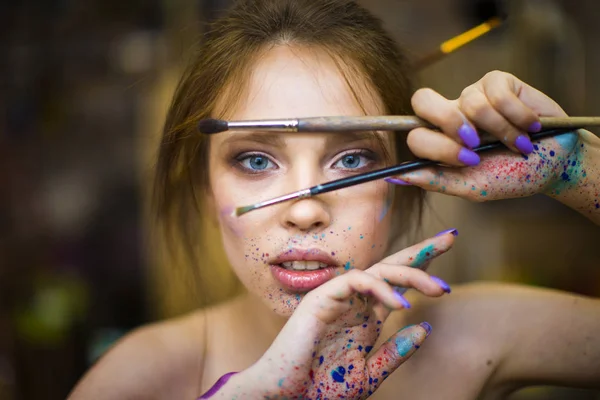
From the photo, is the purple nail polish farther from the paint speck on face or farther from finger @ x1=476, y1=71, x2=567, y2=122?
the paint speck on face

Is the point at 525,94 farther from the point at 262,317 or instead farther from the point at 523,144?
the point at 262,317

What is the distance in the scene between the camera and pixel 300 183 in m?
0.47

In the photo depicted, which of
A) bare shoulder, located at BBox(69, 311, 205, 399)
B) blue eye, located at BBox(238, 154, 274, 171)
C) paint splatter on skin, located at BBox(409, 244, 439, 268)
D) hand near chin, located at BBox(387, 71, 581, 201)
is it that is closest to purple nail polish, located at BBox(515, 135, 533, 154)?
hand near chin, located at BBox(387, 71, 581, 201)

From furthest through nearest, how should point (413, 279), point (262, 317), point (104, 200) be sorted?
point (104, 200) → point (262, 317) → point (413, 279)

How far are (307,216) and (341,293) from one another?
74 millimetres

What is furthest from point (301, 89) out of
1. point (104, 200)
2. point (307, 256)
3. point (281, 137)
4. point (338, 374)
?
point (104, 200)

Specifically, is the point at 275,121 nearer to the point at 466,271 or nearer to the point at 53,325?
the point at 466,271

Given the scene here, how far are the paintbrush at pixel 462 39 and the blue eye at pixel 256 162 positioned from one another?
244 millimetres

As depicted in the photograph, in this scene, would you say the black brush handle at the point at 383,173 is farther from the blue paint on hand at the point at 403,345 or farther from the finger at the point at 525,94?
the blue paint on hand at the point at 403,345

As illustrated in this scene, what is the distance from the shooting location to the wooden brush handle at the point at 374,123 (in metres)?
0.44

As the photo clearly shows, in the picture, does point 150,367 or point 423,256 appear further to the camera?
point 150,367

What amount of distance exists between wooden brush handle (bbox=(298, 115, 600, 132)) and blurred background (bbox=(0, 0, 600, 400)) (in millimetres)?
230

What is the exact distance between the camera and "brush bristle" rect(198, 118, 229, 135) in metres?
0.47

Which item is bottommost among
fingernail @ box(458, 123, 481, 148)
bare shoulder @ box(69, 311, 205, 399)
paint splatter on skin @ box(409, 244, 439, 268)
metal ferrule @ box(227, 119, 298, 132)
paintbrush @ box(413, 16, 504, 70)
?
bare shoulder @ box(69, 311, 205, 399)
